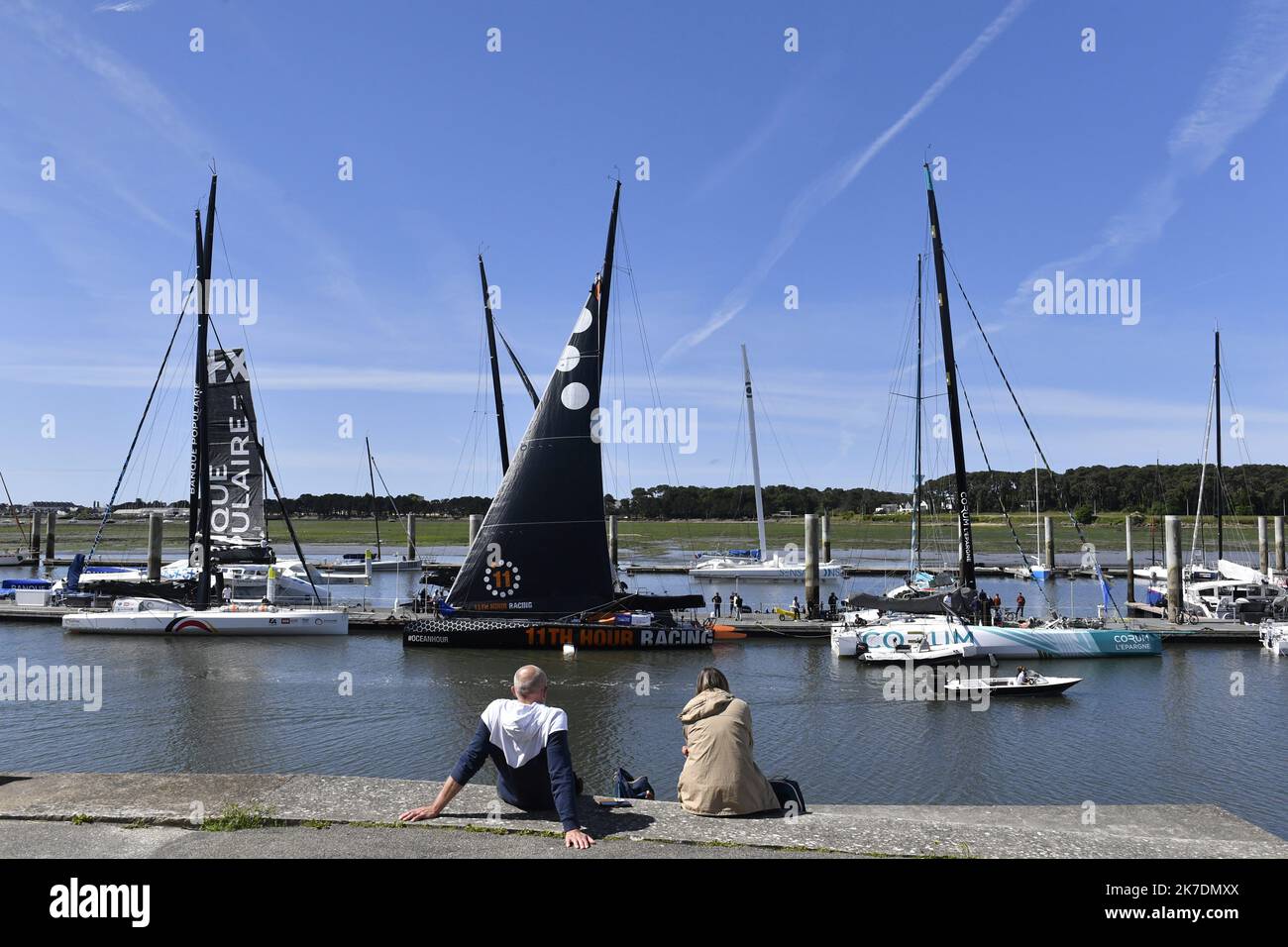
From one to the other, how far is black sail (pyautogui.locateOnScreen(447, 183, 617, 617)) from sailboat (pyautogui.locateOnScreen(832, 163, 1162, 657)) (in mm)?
10054

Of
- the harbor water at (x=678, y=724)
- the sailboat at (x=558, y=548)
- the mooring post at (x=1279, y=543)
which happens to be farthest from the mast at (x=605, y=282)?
the mooring post at (x=1279, y=543)

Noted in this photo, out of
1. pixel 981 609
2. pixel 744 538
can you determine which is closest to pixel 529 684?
pixel 981 609

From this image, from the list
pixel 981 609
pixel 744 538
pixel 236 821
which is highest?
pixel 236 821

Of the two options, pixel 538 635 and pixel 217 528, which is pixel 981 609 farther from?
pixel 217 528

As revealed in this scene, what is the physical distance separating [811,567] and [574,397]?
52.1 feet

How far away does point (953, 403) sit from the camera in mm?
34375

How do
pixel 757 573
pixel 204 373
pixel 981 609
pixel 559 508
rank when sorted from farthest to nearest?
pixel 757 573 < pixel 204 373 < pixel 559 508 < pixel 981 609

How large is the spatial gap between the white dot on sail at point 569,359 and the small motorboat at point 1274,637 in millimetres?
28898

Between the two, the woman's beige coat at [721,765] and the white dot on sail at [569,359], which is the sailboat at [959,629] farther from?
the woman's beige coat at [721,765]

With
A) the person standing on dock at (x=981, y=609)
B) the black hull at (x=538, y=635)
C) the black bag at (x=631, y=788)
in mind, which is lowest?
the black hull at (x=538, y=635)

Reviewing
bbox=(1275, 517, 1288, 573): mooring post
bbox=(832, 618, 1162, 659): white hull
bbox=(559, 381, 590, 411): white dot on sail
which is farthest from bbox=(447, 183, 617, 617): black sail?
bbox=(1275, 517, 1288, 573): mooring post

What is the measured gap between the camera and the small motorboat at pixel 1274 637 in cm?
3406

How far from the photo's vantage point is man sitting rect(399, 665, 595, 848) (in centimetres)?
638
